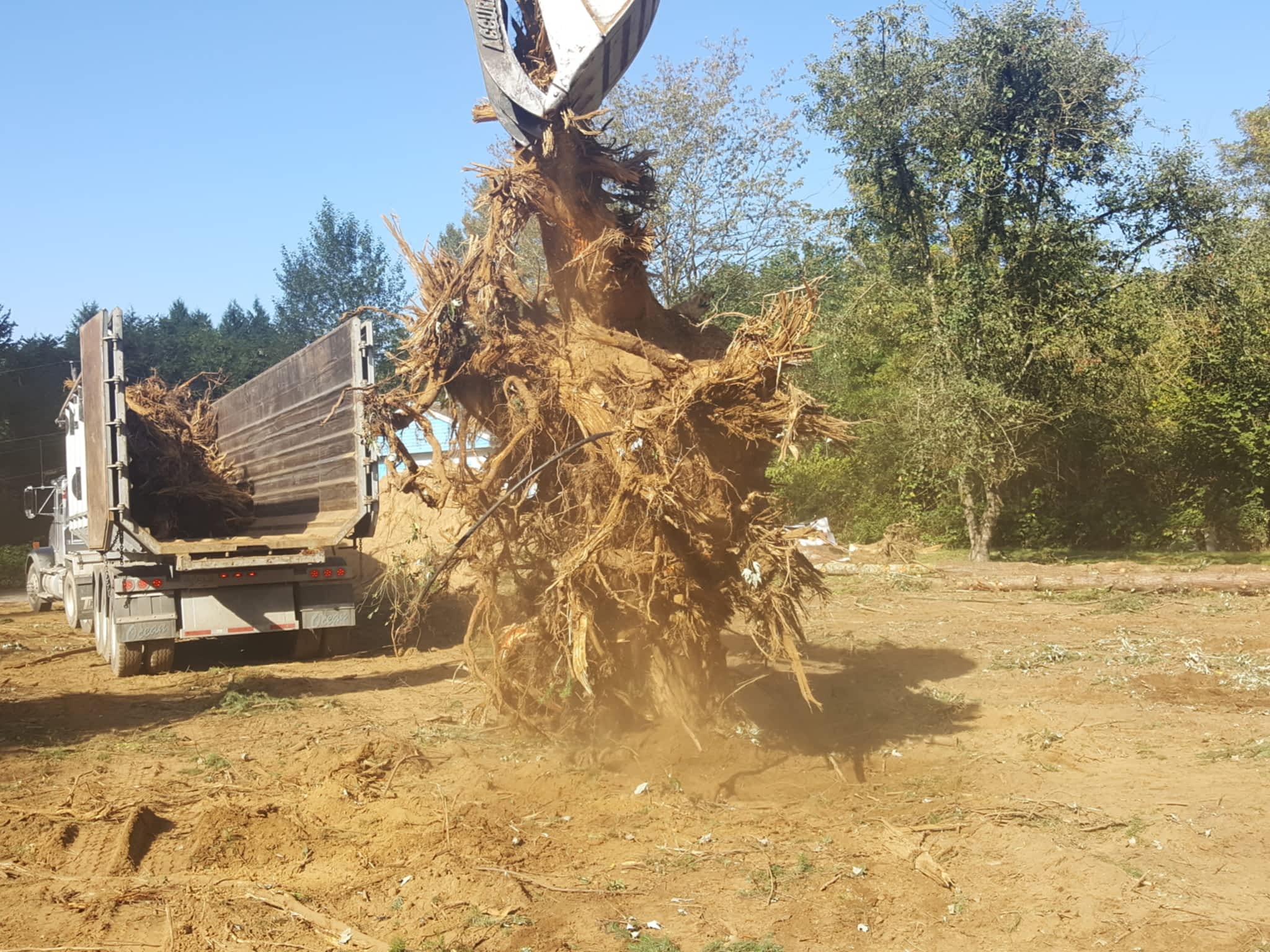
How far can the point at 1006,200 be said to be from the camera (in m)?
17.0

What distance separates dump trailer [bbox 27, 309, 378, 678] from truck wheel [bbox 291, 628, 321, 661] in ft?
0.04

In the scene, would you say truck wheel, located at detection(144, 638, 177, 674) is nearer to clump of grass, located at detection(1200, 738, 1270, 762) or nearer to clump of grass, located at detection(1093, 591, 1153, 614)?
clump of grass, located at detection(1200, 738, 1270, 762)

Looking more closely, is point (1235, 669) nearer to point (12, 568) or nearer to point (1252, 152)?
point (12, 568)

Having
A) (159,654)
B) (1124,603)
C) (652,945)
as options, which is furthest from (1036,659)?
(159,654)

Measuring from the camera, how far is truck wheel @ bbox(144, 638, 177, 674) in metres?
10.3

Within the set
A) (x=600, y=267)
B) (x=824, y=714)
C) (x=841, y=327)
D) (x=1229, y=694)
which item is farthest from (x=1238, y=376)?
(x=600, y=267)

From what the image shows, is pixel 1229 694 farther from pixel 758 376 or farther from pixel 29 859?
pixel 29 859

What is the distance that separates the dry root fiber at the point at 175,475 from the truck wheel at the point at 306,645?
185 centimetres

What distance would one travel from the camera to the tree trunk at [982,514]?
18.3 meters

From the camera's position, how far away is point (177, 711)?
866cm

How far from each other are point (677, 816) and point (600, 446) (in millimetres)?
2117

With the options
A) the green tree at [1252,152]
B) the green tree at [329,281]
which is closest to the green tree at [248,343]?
the green tree at [329,281]

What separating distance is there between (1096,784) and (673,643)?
2588mm

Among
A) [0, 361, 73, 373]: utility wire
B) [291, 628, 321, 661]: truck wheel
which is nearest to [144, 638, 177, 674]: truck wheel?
[291, 628, 321, 661]: truck wheel
